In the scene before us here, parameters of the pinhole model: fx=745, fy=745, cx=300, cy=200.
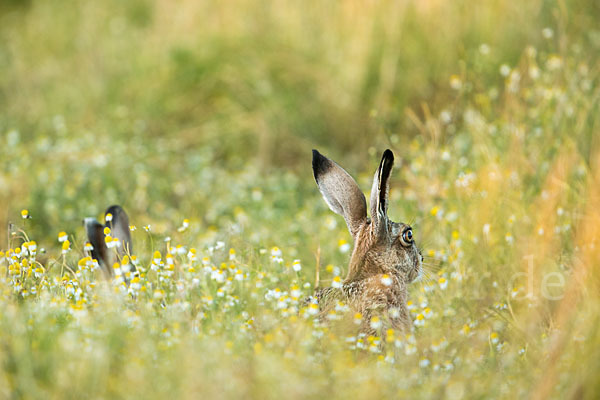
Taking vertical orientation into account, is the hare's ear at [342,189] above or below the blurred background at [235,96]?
below

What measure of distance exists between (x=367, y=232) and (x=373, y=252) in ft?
0.35

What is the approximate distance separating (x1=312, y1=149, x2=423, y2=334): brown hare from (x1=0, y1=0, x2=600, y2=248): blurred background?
79.0 inches

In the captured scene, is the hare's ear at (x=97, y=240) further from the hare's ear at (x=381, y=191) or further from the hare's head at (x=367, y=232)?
the hare's ear at (x=381, y=191)

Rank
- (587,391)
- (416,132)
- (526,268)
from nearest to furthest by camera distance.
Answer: (587,391)
(526,268)
(416,132)

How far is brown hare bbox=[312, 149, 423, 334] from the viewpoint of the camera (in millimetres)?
3525

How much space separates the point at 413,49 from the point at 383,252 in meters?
3.96

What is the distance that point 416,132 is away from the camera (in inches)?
273

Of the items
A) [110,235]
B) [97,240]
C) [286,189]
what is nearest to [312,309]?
[110,235]

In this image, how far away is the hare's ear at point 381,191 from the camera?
11.6 ft

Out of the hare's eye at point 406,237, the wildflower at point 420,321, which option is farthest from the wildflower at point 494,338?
the hare's eye at point 406,237

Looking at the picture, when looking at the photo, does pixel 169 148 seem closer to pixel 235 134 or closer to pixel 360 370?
pixel 235 134

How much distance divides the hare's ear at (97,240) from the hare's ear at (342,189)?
1.29 m

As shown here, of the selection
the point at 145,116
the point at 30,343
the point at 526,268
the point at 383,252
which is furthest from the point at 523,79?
the point at 30,343

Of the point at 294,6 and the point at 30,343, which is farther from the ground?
the point at 294,6
